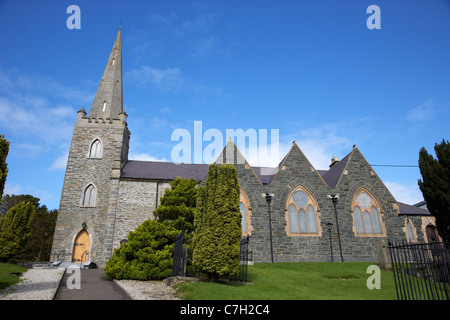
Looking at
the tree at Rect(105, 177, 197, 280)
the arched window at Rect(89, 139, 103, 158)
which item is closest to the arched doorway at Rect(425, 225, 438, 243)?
the tree at Rect(105, 177, 197, 280)

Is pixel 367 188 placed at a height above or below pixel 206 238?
above

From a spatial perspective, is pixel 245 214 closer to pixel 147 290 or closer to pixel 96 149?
Result: pixel 147 290

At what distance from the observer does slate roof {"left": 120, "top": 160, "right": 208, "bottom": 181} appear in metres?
25.8

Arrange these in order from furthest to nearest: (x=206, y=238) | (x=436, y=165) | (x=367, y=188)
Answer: (x=367, y=188)
(x=436, y=165)
(x=206, y=238)

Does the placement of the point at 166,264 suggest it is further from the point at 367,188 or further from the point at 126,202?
the point at 367,188

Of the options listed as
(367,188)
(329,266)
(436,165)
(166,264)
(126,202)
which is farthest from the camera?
(126,202)

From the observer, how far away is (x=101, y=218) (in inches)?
960

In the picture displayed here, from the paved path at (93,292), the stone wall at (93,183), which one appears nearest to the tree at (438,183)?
the paved path at (93,292)

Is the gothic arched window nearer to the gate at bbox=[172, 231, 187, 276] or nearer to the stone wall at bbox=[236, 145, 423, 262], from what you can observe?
the stone wall at bbox=[236, 145, 423, 262]

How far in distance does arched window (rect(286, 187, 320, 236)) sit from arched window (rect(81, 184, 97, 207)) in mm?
16881

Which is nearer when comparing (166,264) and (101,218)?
(166,264)

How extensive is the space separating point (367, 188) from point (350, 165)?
6.82 feet
